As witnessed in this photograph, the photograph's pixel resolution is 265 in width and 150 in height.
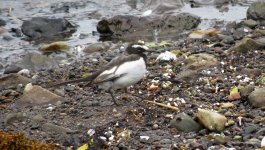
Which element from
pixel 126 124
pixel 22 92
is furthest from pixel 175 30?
pixel 126 124

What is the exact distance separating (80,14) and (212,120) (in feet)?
36.4

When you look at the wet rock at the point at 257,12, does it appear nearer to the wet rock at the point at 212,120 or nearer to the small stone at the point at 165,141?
the wet rock at the point at 212,120

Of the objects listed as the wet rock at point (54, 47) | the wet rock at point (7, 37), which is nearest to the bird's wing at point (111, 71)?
the wet rock at point (54, 47)

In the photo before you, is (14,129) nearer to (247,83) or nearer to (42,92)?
(42,92)

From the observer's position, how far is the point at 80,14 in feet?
58.0

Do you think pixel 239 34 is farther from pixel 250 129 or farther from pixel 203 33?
pixel 250 129

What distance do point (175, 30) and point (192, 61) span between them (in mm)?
4352

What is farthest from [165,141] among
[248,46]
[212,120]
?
[248,46]

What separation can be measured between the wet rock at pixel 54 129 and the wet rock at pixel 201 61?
3.10 meters

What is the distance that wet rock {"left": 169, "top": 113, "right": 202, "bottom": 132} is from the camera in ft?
23.8

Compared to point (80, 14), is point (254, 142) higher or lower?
higher

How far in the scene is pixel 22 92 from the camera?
9836 mm

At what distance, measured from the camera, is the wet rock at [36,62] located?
40.0ft

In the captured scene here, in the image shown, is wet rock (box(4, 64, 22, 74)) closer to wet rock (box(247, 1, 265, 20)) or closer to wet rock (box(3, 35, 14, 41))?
wet rock (box(3, 35, 14, 41))
